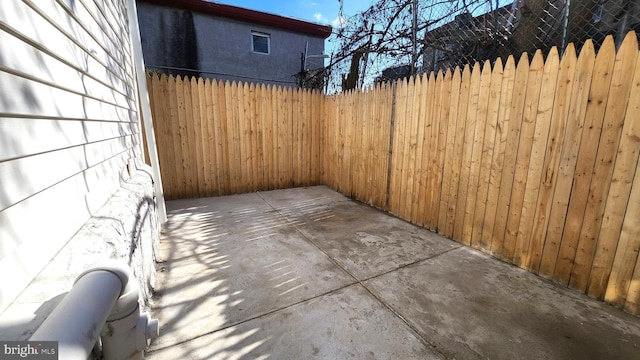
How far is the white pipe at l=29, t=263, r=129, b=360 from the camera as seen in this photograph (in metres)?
0.61

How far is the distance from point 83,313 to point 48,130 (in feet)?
2.70

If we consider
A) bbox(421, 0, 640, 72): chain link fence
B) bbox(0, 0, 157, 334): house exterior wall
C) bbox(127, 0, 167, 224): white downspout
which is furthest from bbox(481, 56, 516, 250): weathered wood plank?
bbox(127, 0, 167, 224): white downspout

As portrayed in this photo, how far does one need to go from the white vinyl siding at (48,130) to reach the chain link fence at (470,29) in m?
3.60

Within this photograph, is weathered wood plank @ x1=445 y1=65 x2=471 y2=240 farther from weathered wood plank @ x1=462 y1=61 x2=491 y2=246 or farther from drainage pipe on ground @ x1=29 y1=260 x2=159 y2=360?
drainage pipe on ground @ x1=29 y1=260 x2=159 y2=360

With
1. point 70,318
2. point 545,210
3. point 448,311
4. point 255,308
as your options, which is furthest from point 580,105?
point 70,318

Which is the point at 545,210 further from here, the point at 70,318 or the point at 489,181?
the point at 70,318

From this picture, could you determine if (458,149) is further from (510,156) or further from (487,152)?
(510,156)

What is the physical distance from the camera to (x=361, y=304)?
6.84ft

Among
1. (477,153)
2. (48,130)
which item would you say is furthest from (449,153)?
(48,130)

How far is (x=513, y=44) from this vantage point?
147 inches

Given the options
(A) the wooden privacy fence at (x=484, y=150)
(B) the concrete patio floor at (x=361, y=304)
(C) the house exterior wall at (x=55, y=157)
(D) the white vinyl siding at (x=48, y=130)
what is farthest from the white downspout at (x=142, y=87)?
(D) the white vinyl siding at (x=48, y=130)

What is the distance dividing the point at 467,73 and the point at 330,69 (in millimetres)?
4366

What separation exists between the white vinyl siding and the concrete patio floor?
1040mm

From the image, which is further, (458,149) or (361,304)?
(458,149)
